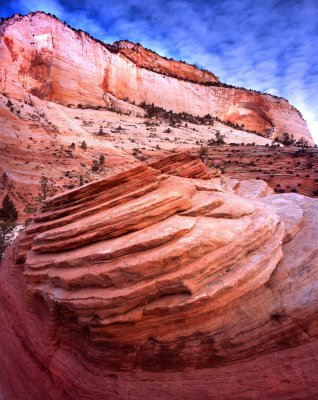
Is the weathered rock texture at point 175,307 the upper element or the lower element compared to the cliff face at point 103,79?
lower

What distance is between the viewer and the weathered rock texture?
179 inches

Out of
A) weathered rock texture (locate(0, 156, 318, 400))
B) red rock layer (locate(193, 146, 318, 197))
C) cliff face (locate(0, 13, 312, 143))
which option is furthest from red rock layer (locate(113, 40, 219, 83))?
weathered rock texture (locate(0, 156, 318, 400))

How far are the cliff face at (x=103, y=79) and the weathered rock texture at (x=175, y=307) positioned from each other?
3100 centimetres

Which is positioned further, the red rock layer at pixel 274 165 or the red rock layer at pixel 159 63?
the red rock layer at pixel 159 63

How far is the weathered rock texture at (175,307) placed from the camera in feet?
14.9

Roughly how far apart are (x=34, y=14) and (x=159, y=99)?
79.3 feet

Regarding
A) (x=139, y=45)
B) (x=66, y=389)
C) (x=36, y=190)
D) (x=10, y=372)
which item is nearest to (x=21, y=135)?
(x=36, y=190)

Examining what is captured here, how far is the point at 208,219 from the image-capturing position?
595cm

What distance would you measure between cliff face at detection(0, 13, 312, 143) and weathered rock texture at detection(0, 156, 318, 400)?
31002mm

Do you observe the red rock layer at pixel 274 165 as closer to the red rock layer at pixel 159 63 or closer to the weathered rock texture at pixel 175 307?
the weathered rock texture at pixel 175 307

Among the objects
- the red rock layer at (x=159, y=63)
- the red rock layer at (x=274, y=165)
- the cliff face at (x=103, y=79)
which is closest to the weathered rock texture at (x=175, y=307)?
the red rock layer at (x=274, y=165)

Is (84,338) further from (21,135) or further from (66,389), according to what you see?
(21,135)

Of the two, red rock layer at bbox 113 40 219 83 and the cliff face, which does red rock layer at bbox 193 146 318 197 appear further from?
red rock layer at bbox 113 40 219 83

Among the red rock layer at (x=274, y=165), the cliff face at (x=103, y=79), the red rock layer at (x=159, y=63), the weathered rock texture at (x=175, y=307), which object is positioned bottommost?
the weathered rock texture at (x=175, y=307)
